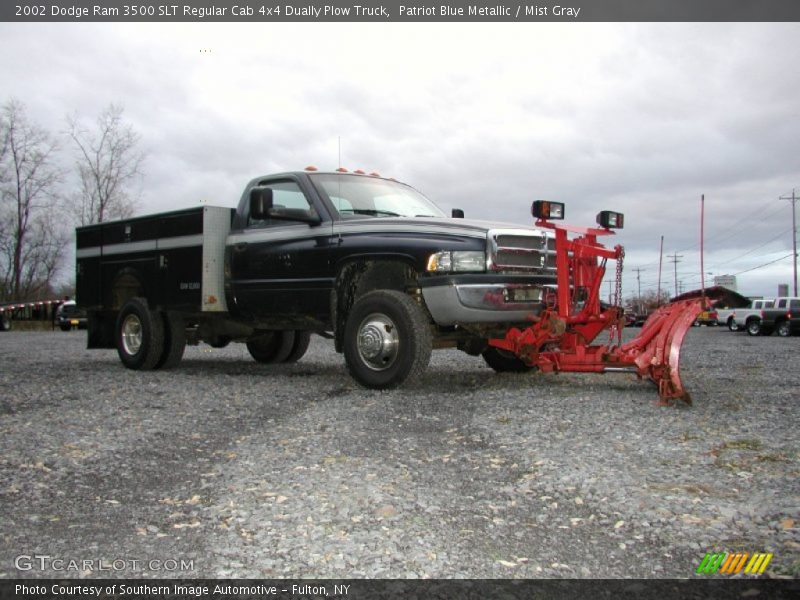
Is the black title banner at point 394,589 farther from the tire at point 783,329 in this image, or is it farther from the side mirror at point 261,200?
the tire at point 783,329

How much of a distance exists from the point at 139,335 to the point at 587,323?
18.6ft

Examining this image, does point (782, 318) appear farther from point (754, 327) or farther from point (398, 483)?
point (398, 483)

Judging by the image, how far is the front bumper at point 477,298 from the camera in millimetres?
6371

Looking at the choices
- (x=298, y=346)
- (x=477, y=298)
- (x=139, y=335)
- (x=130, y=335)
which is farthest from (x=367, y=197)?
(x=130, y=335)

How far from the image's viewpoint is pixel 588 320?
21.4 ft

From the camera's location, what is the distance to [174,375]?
27.8 ft

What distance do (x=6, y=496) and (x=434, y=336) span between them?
4135 mm

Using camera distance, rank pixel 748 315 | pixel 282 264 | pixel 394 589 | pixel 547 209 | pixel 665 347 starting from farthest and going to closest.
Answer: pixel 748 315 < pixel 282 264 < pixel 547 209 < pixel 665 347 < pixel 394 589

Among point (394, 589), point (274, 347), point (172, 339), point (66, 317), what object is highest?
point (172, 339)

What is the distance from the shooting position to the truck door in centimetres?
743

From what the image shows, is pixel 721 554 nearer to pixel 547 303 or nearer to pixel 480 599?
pixel 480 599

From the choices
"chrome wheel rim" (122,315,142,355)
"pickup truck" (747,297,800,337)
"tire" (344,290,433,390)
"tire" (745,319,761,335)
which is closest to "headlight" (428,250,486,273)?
"tire" (344,290,433,390)

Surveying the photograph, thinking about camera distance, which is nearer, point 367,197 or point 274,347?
point 367,197

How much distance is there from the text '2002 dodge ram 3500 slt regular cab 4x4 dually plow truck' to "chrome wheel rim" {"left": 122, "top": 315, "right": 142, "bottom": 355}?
34 mm
